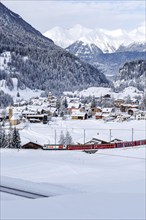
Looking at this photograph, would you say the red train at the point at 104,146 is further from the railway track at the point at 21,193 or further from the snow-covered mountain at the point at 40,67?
the snow-covered mountain at the point at 40,67

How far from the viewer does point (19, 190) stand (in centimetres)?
202

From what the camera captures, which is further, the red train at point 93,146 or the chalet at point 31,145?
the chalet at point 31,145

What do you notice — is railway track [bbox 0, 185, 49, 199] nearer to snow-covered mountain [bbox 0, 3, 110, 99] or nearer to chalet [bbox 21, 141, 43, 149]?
chalet [bbox 21, 141, 43, 149]

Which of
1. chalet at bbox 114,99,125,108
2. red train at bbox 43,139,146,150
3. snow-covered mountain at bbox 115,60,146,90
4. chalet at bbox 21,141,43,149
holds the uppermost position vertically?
snow-covered mountain at bbox 115,60,146,90

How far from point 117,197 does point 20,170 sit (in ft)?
12.1

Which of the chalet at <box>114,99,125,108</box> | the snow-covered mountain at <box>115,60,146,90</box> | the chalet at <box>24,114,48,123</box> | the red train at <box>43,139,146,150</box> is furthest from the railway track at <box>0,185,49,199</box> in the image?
the snow-covered mountain at <box>115,60,146,90</box>

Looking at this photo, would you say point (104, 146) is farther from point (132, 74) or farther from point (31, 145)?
point (132, 74)

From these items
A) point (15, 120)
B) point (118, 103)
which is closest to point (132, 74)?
point (118, 103)

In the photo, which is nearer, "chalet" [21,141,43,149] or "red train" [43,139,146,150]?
"red train" [43,139,146,150]

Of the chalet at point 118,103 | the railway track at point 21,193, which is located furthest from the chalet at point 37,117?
the railway track at point 21,193

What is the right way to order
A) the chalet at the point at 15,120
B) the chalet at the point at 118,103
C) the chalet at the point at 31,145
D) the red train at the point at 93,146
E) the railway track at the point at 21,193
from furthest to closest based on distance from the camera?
the chalet at the point at 118,103 < the chalet at the point at 15,120 < the chalet at the point at 31,145 < the red train at the point at 93,146 < the railway track at the point at 21,193

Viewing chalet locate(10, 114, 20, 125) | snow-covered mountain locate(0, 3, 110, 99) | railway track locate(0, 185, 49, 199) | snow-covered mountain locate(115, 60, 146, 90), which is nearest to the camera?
railway track locate(0, 185, 49, 199)

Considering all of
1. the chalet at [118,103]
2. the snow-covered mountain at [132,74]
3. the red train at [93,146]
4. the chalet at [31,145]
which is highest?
the snow-covered mountain at [132,74]

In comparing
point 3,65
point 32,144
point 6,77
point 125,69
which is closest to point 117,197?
point 32,144
